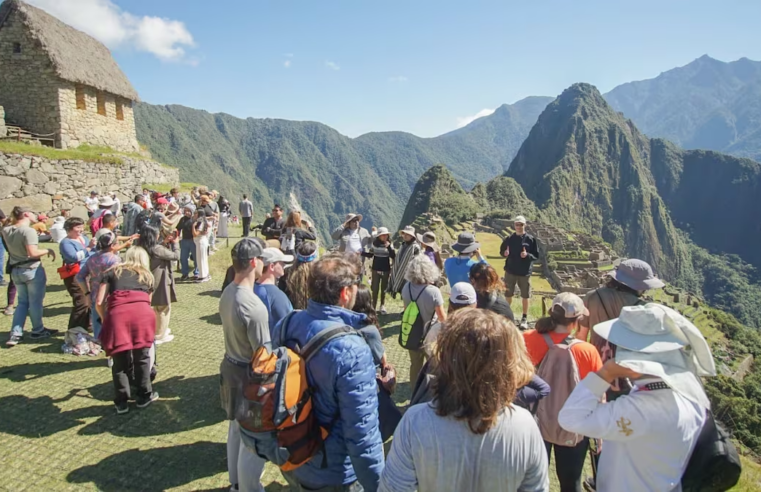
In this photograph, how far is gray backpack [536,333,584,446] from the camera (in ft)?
9.89

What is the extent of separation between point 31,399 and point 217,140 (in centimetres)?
17323

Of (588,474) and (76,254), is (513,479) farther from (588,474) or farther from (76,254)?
(76,254)

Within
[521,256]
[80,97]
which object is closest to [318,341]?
[521,256]

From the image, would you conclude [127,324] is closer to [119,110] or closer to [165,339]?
[165,339]

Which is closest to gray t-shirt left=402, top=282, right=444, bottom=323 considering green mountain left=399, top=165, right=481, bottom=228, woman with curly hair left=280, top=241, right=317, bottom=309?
woman with curly hair left=280, top=241, right=317, bottom=309

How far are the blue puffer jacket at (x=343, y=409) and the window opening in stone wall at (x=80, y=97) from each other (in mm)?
21304

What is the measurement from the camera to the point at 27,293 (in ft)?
20.1

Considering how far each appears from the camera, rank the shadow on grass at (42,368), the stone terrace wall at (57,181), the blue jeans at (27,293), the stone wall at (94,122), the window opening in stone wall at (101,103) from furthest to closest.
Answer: the window opening in stone wall at (101,103) < the stone wall at (94,122) < the stone terrace wall at (57,181) < the blue jeans at (27,293) < the shadow on grass at (42,368)

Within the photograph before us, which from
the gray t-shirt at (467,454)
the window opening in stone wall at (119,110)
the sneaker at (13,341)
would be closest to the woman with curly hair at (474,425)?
the gray t-shirt at (467,454)

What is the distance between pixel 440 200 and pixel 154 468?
8566 centimetres

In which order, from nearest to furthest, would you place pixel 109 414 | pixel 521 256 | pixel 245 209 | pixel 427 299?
1. pixel 427 299
2. pixel 109 414
3. pixel 521 256
4. pixel 245 209

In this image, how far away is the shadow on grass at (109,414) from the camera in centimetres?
434

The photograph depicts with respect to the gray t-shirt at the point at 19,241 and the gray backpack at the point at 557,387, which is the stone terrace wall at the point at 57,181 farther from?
the gray backpack at the point at 557,387

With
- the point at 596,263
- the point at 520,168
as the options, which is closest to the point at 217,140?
the point at 520,168
